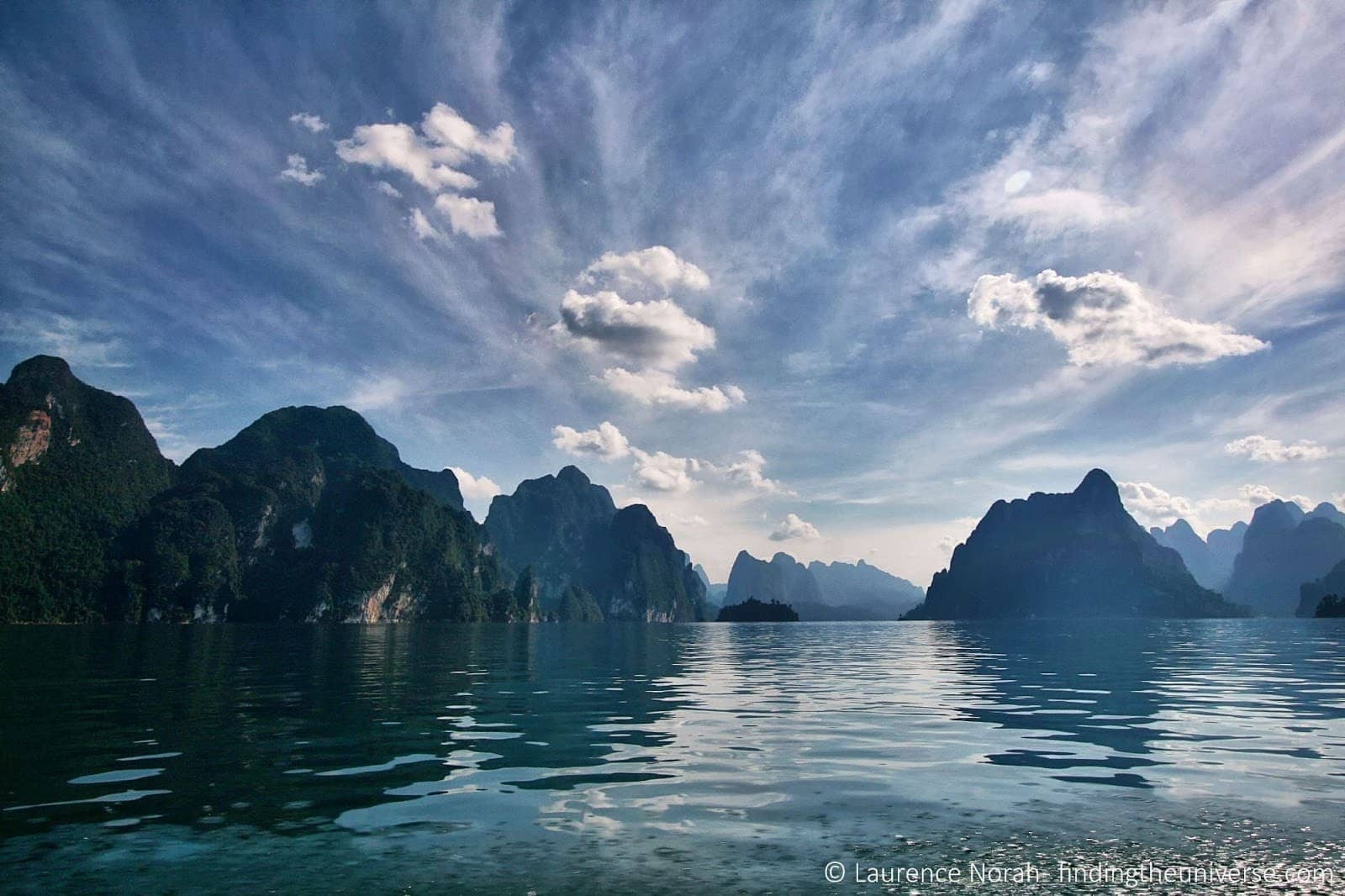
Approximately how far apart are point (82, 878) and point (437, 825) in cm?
396

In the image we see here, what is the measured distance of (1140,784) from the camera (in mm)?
13516

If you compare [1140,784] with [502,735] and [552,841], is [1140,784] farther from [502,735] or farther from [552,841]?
[502,735]

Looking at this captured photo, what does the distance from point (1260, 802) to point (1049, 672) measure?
3190 cm

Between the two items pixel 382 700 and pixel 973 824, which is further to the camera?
pixel 382 700

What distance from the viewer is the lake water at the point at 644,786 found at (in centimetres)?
898

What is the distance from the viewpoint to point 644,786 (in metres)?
13.6

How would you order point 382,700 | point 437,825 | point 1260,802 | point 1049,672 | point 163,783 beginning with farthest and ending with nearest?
1. point 1049,672
2. point 382,700
3. point 163,783
4. point 1260,802
5. point 437,825

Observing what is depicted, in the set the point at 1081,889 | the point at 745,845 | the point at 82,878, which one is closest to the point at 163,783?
the point at 82,878

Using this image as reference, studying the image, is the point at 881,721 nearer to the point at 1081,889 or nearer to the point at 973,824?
A: the point at 973,824

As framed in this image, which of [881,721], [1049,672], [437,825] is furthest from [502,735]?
[1049,672]

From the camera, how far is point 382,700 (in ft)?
90.1

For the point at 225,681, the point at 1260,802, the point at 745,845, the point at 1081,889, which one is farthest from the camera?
the point at 225,681

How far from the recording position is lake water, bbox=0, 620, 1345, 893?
8.98m

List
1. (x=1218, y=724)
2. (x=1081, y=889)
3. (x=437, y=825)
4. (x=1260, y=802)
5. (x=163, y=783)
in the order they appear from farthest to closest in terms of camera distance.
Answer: (x=1218, y=724) < (x=163, y=783) < (x=1260, y=802) < (x=437, y=825) < (x=1081, y=889)
